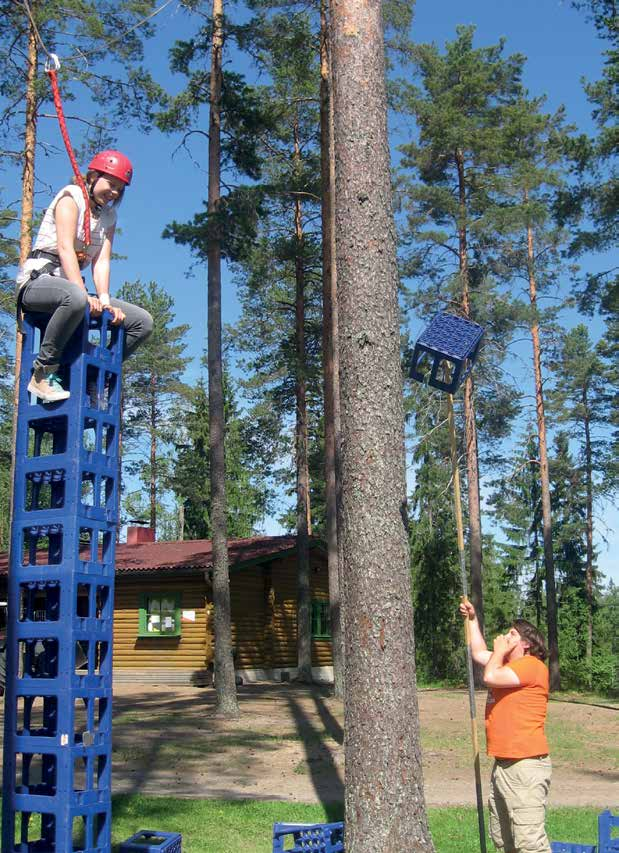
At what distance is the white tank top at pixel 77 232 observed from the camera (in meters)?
5.05

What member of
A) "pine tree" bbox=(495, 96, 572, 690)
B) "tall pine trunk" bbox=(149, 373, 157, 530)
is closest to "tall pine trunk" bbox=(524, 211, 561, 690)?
"pine tree" bbox=(495, 96, 572, 690)

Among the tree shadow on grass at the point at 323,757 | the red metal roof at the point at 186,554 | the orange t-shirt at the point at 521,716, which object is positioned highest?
the red metal roof at the point at 186,554

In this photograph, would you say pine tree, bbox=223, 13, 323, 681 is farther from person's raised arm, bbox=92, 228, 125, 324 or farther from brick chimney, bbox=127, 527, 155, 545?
person's raised arm, bbox=92, 228, 125, 324

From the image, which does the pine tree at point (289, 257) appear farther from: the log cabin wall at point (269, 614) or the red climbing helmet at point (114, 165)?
the red climbing helmet at point (114, 165)

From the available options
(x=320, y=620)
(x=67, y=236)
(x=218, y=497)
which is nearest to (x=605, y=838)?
(x=67, y=236)

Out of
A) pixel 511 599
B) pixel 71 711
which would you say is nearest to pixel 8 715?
pixel 71 711

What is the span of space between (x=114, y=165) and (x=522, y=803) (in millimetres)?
4371

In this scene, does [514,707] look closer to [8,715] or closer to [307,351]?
[8,715]

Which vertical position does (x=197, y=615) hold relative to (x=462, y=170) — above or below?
below

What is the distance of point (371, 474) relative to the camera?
6.01m

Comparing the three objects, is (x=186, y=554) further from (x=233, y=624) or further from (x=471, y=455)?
(x=471, y=455)

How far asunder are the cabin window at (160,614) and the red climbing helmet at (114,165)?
20.5m

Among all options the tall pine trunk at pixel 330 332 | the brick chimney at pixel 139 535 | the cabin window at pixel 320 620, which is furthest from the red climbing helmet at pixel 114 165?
the brick chimney at pixel 139 535

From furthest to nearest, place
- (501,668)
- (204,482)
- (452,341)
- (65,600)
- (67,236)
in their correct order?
1. (204,482)
2. (452,341)
3. (501,668)
4. (67,236)
5. (65,600)
